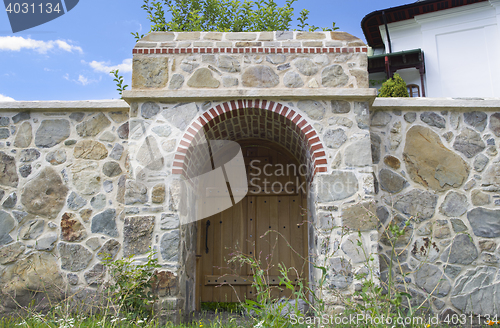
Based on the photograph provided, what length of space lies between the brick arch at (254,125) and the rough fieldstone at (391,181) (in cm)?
78

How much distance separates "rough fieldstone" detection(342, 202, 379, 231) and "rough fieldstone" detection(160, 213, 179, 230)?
1.65 metres

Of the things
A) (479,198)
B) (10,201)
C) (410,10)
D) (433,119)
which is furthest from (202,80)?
(410,10)

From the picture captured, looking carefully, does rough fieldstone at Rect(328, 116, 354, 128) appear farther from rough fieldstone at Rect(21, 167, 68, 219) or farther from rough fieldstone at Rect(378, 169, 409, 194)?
rough fieldstone at Rect(21, 167, 68, 219)

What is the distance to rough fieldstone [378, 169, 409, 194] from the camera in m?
3.97

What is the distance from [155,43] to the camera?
12.8 feet

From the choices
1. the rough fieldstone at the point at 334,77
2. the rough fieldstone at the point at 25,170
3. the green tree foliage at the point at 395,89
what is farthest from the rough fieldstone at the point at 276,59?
the green tree foliage at the point at 395,89

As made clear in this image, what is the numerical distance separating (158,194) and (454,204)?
3.18 meters

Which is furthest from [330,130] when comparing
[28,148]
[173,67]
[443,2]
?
[443,2]

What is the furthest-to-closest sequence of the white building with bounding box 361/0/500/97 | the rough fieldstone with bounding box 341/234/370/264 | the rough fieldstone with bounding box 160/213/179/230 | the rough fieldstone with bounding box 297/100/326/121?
the white building with bounding box 361/0/500/97 → the rough fieldstone with bounding box 297/100/326/121 → the rough fieldstone with bounding box 160/213/179/230 → the rough fieldstone with bounding box 341/234/370/264

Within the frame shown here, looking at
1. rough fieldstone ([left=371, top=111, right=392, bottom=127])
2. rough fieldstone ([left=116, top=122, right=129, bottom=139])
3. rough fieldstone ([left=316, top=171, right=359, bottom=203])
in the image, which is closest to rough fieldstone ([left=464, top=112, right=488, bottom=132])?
rough fieldstone ([left=371, top=111, right=392, bottom=127])

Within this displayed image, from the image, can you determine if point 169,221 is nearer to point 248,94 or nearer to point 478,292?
point 248,94

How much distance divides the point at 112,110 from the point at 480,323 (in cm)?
458

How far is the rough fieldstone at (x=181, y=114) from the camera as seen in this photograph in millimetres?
3770

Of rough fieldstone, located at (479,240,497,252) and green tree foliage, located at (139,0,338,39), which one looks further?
green tree foliage, located at (139,0,338,39)
